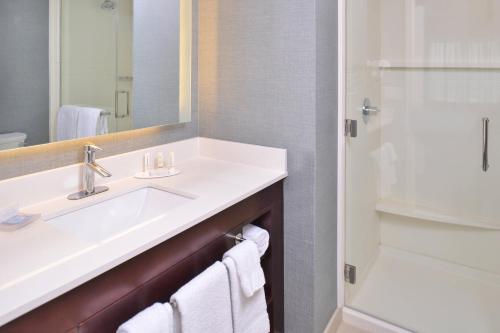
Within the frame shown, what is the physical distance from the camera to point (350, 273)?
6.14 ft

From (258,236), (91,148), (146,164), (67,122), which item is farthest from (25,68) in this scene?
(258,236)

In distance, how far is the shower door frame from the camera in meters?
1.65

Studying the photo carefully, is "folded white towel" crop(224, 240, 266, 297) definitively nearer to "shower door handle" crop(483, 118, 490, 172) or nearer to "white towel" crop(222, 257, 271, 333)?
"white towel" crop(222, 257, 271, 333)

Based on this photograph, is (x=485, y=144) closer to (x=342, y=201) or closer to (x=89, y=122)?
(x=342, y=201)

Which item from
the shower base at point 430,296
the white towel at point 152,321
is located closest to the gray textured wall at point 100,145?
the white towel at point 152,321

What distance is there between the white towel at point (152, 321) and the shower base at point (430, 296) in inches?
50.1

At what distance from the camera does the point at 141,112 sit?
60.9 inches

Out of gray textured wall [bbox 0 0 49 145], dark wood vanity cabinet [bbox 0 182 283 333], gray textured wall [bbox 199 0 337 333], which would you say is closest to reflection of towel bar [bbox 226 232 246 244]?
dark wood vanity cabinet [bbox 0 182 283 333]

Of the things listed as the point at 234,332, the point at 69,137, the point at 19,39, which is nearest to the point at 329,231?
the point at 234,332

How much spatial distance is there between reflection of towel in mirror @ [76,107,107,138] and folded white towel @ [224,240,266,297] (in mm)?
670

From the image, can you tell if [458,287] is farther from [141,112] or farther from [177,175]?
[141,112]

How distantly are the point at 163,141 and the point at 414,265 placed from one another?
1.63 meters

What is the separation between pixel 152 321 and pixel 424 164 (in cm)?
194

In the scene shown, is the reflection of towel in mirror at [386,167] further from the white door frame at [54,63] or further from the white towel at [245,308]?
the white door frame at [54,63]
